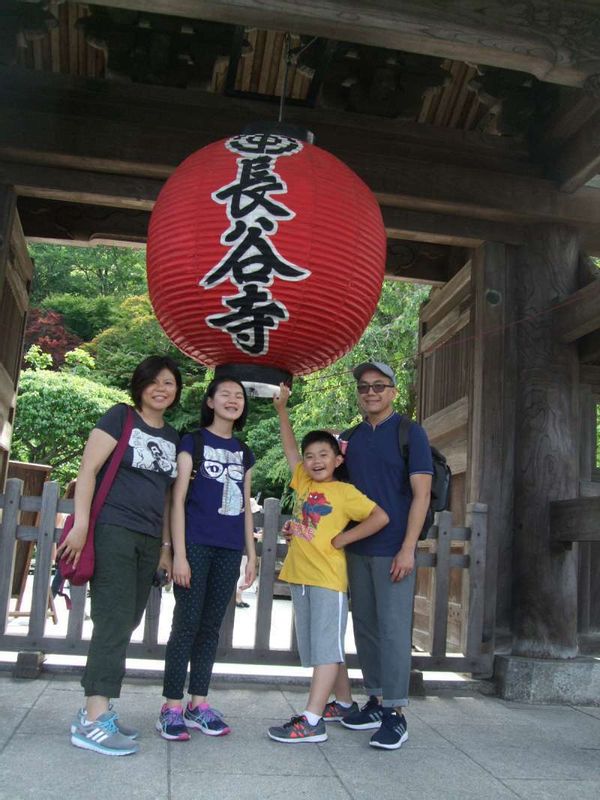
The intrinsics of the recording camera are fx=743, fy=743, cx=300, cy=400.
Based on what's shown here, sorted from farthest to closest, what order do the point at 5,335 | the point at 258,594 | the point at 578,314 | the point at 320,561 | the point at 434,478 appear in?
1. the point at 5,335
2. the point at 578,314
3. the point at 258,594
4. the point at 434,478
5. the point at 320,561

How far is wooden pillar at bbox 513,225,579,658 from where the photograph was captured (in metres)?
5.00

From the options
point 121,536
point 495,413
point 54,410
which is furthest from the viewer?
point 54,410

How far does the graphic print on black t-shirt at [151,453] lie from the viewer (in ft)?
10.7

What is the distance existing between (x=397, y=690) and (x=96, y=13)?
451cm

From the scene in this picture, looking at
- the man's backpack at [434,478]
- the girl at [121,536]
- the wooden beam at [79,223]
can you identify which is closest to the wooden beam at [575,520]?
the man's backpack at [434,478]

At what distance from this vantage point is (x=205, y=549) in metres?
3.38

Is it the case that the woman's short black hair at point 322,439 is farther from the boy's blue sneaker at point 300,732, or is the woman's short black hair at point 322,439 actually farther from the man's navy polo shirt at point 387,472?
the boy's blue sneaker at point 300,732

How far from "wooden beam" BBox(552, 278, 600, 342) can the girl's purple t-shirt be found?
274 cm

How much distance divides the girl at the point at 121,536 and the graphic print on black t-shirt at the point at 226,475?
6.5 inches

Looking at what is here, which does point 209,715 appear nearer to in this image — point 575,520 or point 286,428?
point 286,428

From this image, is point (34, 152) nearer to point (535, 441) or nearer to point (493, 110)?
point (493, 110)

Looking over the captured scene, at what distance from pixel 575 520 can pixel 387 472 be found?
179cm

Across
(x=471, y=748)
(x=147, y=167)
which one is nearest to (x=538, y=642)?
(x=471, y=748)

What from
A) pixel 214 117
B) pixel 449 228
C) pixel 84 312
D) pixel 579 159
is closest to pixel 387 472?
pixel 449 228
